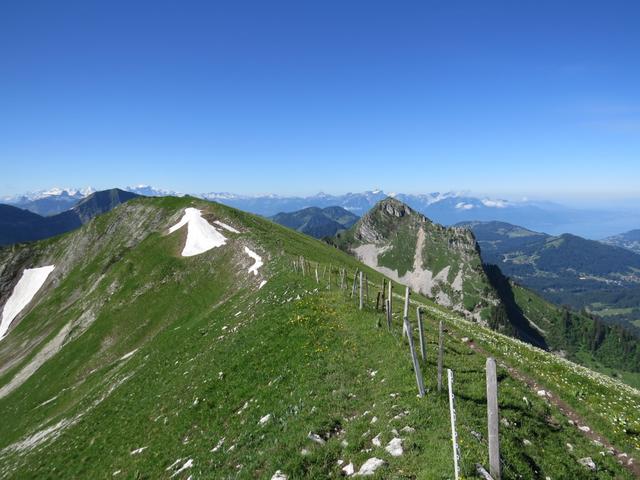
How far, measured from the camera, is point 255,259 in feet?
200

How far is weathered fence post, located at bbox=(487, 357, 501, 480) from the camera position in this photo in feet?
31.1

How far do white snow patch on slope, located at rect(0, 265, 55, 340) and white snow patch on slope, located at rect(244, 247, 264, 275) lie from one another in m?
84.1

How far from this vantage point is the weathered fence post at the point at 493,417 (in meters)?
9.49

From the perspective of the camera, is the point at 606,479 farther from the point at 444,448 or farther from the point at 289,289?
the point at 289,289

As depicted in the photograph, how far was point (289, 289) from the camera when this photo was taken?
130 ft

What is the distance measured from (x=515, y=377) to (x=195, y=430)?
58.0 feet

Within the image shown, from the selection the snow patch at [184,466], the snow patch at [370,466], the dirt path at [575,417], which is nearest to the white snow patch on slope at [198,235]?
the snow patch at [184,466]

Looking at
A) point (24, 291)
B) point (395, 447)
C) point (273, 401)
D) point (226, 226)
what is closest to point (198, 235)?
point (226, 226)

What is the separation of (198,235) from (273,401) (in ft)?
215

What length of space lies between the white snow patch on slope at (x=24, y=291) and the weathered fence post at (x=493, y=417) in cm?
12963

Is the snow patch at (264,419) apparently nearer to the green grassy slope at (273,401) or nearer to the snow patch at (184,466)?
the green grassy slope at (273,401)

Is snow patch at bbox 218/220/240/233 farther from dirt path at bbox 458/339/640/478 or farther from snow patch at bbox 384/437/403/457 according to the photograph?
snow patch at bbox 384/437/403/457

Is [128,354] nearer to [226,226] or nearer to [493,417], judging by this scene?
[226,226]

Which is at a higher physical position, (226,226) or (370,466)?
(226,226)
